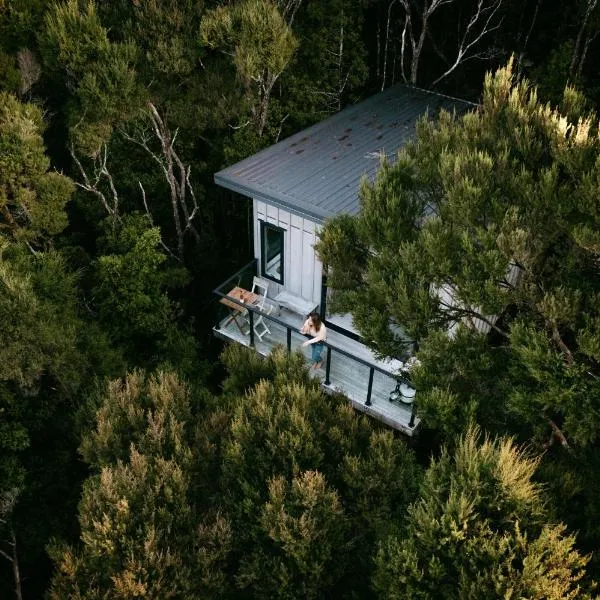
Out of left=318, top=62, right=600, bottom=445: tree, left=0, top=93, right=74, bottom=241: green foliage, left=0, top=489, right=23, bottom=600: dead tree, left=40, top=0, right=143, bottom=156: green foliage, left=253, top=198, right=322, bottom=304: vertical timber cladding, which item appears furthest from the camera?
left=253, top=198, right=322, bottom=304: vertical timber cladding

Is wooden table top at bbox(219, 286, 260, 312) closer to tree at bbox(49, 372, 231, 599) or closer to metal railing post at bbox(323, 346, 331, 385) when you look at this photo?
metal railing post at bbox(323, 346, 331, 385)

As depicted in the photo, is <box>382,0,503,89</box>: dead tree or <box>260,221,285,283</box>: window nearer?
<box>260,221,285,283</box>: window

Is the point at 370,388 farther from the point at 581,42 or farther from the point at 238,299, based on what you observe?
the point at 581,42

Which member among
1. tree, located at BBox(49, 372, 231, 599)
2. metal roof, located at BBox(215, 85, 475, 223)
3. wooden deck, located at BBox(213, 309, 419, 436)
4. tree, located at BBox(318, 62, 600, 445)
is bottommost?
wooden deck, located at BBox(213, 309, 419, 436)

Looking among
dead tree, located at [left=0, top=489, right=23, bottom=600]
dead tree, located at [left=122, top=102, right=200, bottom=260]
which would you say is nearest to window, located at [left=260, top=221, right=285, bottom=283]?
dead tree, located at [left=122, top=102, right=200, bottom=260]

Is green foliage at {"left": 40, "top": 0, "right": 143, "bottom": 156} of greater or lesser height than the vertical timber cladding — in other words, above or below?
above

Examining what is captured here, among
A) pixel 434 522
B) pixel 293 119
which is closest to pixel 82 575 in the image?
pixel 434 522

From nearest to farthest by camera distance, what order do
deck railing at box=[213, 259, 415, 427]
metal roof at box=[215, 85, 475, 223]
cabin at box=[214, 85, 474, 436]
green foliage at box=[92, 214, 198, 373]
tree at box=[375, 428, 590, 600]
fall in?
tree at box=[375, 428, 590, 600]
deck railing at box=[213, 259, 415, 427]
cabin at box=[214, 85, 474, 436]
metal roof at box=[215, 85, 475, 223]
green foliage at box=[92, 214, 198, 373]
